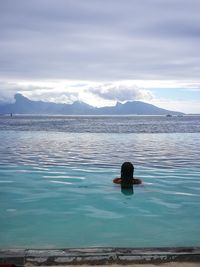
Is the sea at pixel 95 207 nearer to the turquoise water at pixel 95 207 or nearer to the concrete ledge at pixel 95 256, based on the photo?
the turquoise water at pixel 95 207

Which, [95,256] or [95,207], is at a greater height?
[95,256]

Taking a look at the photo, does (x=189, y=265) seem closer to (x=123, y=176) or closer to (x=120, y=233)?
(x=120, y=233)

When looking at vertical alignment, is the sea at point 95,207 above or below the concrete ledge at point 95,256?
below

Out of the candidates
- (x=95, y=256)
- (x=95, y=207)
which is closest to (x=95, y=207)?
(x=95, y=207)

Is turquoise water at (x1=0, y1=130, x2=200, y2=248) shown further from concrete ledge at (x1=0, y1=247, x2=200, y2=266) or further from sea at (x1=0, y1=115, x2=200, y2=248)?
concrete ledge at (x1=0, y1=247, x2=200, y2=266)

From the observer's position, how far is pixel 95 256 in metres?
8.07

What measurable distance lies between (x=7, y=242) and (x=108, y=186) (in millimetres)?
8599

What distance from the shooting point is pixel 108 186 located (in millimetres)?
19609

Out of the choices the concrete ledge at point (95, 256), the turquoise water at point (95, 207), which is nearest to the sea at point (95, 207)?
the turquoise water at point (95, 207)

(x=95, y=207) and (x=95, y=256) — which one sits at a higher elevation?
(x=95, y=256)

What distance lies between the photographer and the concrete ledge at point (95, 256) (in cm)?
800

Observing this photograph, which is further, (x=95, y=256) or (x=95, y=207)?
(x=95, y=207)

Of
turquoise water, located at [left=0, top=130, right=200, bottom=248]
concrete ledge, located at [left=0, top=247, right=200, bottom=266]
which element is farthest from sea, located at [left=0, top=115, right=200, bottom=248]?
concrete ledge, located at [left=0, top=247, right=200, bottom=266]

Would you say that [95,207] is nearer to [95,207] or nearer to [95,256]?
[95,207]
